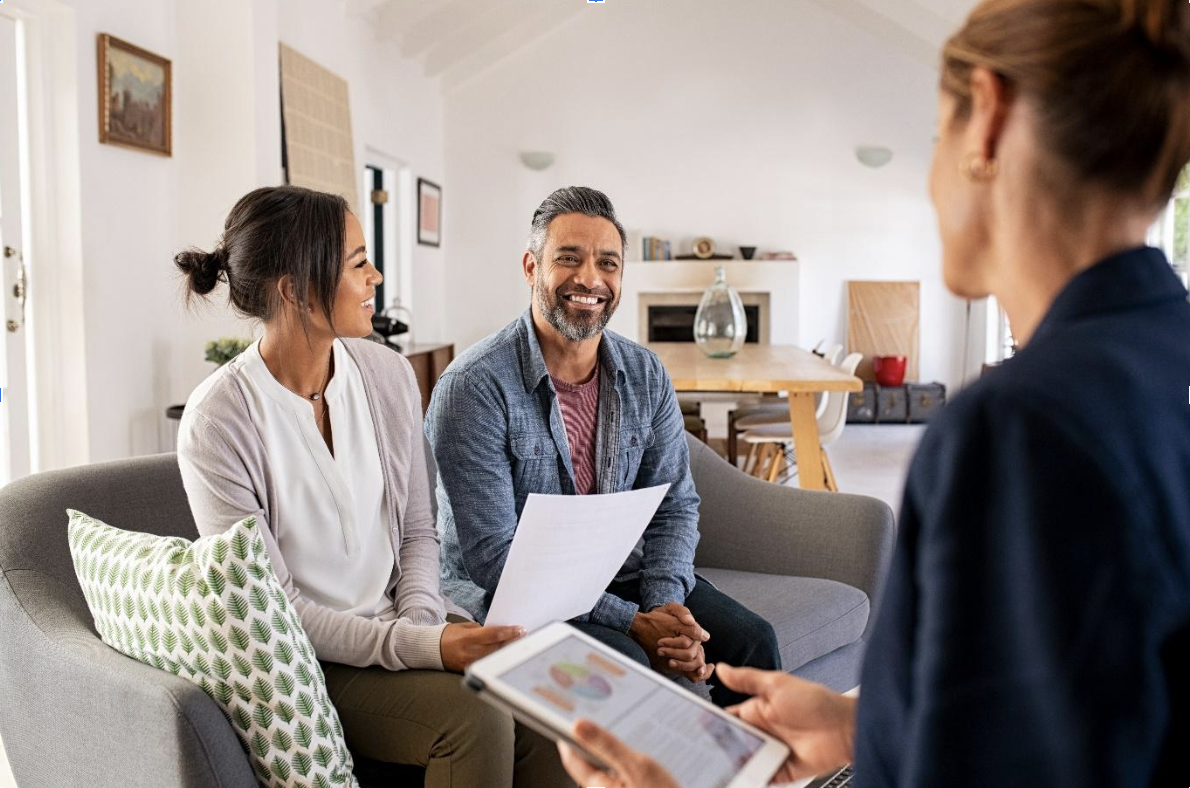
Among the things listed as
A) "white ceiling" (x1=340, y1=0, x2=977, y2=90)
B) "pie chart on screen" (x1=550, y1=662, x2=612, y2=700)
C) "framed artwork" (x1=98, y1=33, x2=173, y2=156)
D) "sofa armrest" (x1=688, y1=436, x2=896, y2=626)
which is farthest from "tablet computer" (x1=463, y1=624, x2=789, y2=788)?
"white ceiling" (x1=340, y1=0, x2=977, y2=90)

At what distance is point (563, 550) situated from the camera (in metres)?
1.73

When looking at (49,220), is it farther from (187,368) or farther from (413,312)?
(413,312)

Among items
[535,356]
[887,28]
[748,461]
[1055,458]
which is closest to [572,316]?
[535,356]

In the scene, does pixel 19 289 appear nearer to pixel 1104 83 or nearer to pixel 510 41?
pixel 1104 83

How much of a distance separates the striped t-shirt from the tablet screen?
3.91ft

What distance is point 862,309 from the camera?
9297 mm

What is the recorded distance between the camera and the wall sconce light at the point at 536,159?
909 cm

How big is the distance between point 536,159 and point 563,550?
7689 mm

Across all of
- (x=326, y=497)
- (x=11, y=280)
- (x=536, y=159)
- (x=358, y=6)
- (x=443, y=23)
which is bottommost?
(x=326, y=497)

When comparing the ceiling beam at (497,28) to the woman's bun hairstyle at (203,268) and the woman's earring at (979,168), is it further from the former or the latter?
the woman's earring at (979,168)

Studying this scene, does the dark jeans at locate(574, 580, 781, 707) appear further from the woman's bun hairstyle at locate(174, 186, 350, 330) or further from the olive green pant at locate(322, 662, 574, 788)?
the woman's bun hairstyle at locate(174, 186, 350, 330)

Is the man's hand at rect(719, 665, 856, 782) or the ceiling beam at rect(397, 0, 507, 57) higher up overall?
the ceiling beam at rect(397, 0, 507, 57)

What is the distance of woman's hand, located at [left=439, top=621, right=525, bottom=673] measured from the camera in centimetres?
162

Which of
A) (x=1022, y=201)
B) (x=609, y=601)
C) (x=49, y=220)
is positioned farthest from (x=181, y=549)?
(x=49, y=220)
